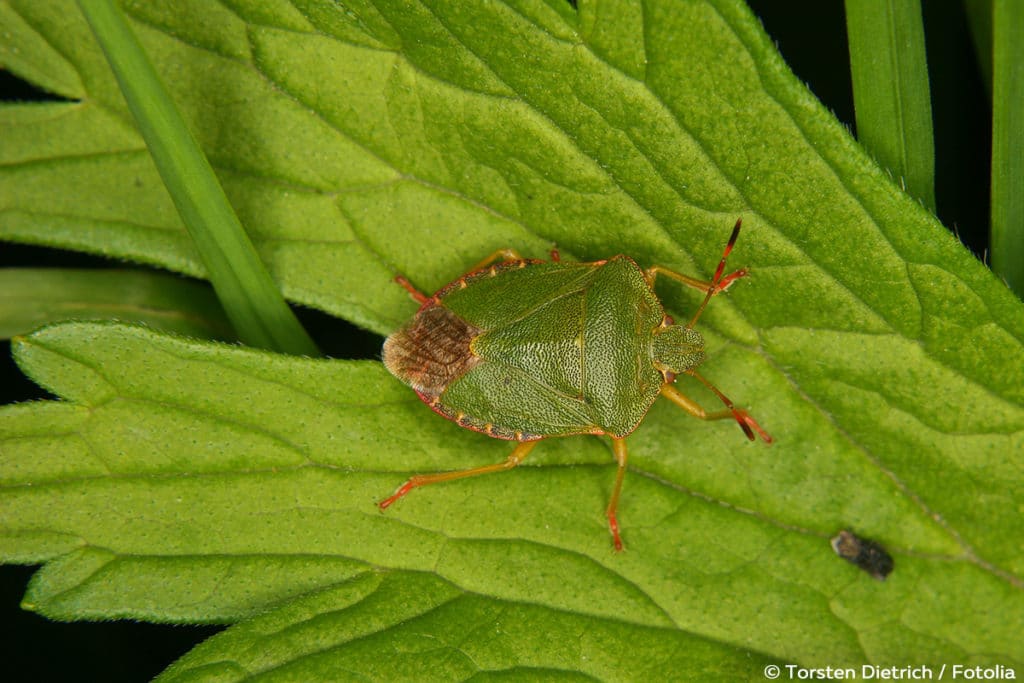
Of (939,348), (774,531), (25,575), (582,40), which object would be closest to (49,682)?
(25,575)

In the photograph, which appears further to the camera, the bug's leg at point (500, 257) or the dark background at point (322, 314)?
the dark background at point (322, 314)

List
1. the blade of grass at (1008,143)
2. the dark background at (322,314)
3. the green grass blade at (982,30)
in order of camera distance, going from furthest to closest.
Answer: the dark background at (322,314)
the green grass blade at (982,30)
the blade of grass at (1008,143)

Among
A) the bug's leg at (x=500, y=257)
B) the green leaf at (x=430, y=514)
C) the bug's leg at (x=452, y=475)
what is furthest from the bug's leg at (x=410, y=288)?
the bug's leg at (x=452, y=475)

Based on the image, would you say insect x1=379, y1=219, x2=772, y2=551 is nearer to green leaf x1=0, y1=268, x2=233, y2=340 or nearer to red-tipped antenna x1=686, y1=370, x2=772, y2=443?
red-tipped antenna x1=686, y1=370, x2=772, y2=443

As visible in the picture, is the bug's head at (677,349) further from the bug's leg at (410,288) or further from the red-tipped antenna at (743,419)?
the bug's leg at (410,288)

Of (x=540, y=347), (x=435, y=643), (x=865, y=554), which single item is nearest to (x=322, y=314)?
(x=540, y=347)

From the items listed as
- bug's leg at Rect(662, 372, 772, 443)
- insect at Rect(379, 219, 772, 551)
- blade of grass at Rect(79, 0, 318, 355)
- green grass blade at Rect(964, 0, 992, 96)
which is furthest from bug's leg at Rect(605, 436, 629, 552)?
green grass blade at Rect(964, 0, 992, 96)

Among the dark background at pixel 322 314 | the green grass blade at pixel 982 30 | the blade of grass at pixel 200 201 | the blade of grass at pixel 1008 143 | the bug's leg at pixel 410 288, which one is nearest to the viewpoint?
the blade of grass at pixel 200 201

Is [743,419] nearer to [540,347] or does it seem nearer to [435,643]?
[540,347]
